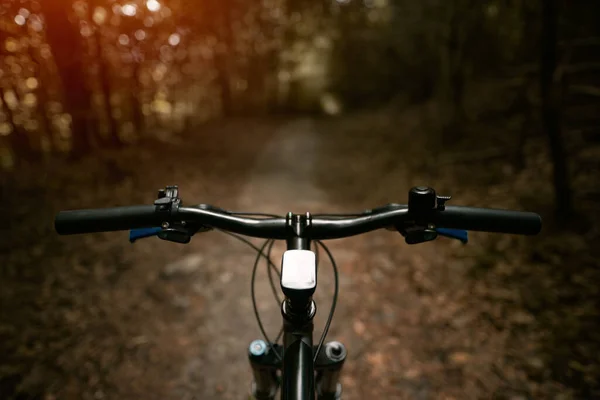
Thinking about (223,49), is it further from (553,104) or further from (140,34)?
(553,104)

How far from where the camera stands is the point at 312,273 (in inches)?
50.5

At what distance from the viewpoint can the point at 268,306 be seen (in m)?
4.88

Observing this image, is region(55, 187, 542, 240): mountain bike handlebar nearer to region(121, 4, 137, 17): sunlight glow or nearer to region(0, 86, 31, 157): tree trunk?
region(121, 4, 137, 17): sunlight glow

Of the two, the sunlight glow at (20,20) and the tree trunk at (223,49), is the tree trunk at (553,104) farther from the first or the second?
the tree trunk at (223,49)

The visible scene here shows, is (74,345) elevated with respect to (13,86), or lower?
lower

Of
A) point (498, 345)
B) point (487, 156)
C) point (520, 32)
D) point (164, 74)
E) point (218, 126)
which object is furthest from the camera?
point (218, 126)

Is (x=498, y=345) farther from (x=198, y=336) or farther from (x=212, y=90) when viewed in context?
(x=212, y=90)

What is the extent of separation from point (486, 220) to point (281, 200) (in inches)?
272

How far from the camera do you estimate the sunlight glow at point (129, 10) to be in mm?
7787

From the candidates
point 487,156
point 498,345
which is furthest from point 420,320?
point 487,156

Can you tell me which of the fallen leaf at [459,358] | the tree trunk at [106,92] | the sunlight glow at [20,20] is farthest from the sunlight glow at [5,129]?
the fallen leaf at [459,358]

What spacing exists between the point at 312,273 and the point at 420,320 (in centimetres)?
375

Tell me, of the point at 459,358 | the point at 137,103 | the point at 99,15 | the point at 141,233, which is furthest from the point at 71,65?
the point at 459,358

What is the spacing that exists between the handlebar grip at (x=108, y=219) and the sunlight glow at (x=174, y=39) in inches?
Result: 428
